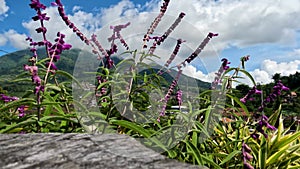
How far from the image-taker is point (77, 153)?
1.31 m

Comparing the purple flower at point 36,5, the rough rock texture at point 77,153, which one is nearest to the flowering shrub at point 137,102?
the purple flower at point 36,5

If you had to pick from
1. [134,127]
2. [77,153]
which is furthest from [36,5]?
[77,153]

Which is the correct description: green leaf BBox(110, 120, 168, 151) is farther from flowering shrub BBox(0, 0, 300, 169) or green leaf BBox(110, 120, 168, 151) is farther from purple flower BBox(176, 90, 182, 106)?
purple flower BBox(176, 90, 182, 106)

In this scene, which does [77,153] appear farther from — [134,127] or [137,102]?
[137,102]

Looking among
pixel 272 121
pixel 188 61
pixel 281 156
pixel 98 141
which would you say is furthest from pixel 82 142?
pixel 272 121

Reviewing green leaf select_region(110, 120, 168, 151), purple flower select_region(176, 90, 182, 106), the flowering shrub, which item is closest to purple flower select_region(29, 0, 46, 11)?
the flowering shrub

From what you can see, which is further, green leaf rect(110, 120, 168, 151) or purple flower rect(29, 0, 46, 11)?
purple flower rect(29, 0, 46, 11)

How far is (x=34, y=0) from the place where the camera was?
76.9 inches

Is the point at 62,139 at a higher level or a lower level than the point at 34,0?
lower

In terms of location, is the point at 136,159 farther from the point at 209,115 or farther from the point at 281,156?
the point at 281,156

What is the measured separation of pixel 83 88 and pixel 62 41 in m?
0.39

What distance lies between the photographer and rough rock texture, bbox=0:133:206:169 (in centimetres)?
123

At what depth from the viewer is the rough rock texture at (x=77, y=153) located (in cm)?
123

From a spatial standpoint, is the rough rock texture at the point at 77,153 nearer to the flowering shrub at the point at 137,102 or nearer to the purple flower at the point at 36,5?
the flowering shrub at the point at 137,102
